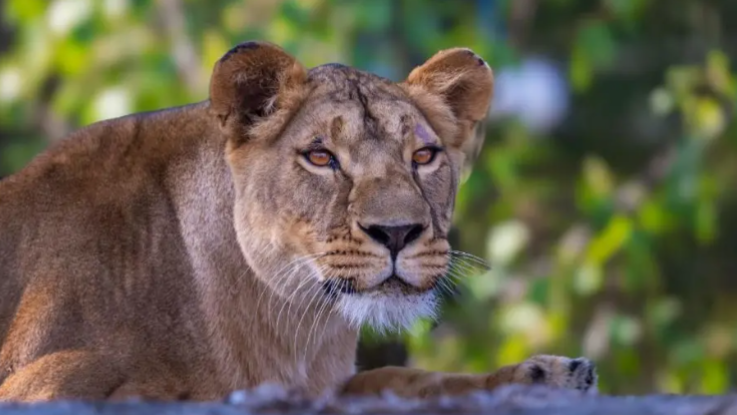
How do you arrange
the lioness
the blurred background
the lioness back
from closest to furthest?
the lioness
the lioness back
the blurred background

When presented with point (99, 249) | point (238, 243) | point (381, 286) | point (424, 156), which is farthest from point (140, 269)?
point (424, 156)

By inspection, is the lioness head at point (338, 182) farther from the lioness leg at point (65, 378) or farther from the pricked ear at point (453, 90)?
the lioness leg at point (65, 378)

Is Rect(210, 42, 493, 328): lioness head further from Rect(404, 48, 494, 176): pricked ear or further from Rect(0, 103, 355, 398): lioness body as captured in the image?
Rect(0, 103, 355, 398): lioness body

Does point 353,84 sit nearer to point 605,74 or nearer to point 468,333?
point 468,333

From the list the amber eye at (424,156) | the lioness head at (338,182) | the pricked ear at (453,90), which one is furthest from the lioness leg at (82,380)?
the pricked ear at (453,90)

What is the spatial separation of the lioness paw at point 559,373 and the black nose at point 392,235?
548 millimetres

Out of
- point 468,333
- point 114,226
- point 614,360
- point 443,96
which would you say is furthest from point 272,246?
point 468,333

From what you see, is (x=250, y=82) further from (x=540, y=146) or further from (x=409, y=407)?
(x=540, y=146)

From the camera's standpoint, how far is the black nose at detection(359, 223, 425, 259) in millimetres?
4402

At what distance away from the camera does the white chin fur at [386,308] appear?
14.7ft

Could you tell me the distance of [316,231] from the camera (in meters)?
4.58

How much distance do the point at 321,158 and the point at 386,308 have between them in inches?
20.1

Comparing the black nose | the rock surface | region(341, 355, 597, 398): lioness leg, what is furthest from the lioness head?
the rock surface

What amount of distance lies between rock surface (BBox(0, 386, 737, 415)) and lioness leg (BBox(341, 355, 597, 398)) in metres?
1.04
